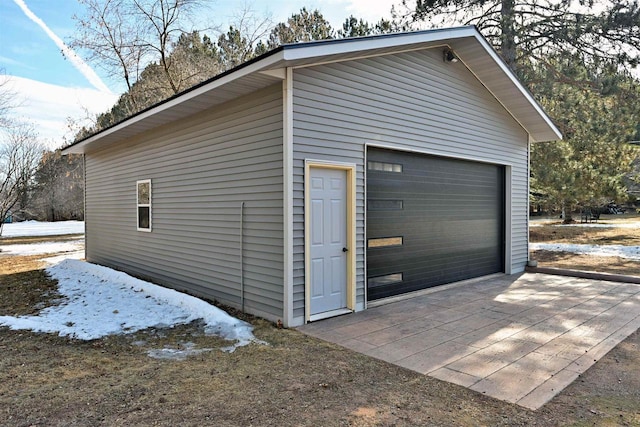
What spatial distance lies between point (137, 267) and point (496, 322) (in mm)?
6871

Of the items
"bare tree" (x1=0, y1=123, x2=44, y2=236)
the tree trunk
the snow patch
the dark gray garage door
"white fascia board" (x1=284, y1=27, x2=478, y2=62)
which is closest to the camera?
the snow patch

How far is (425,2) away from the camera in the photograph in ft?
43.7

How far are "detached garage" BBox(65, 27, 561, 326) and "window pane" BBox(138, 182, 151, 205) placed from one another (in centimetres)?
4

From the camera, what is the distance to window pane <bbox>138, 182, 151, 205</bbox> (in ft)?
26.6

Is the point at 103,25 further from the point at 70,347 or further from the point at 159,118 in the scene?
the point at 70,347

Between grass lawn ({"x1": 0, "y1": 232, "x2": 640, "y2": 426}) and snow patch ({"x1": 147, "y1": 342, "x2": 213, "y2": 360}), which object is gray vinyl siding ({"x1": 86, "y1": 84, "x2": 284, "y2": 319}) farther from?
grass lawn ({"x1": 0, "y1": 232, "x2": 640, "y2": 426})

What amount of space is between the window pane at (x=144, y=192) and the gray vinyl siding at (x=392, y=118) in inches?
173

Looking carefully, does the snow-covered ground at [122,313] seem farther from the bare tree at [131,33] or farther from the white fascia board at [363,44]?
the bare tree at [131,33]

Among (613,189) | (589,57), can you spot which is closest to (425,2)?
(589,57)

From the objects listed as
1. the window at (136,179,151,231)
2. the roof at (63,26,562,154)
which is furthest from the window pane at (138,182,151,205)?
the roof at (63,26,562,154)

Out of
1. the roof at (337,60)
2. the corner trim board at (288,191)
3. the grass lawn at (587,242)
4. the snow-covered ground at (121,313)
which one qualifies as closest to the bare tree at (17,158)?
the roof at (337,60)

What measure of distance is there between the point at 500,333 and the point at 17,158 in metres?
19.6

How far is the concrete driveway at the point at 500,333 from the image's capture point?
3.53m

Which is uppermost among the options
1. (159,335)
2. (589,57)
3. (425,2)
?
(425,2)
